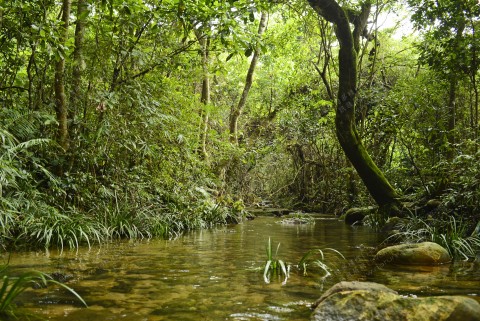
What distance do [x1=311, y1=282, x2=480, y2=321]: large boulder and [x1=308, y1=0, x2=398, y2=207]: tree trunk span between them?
762cm

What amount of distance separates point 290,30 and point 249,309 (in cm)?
1371

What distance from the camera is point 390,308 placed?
8.74 feet

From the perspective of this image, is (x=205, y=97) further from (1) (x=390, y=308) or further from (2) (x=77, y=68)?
(1) (x=390, y=308)

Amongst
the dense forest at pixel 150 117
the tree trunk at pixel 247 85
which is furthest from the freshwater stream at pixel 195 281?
the tree trunk at pixel 247 85

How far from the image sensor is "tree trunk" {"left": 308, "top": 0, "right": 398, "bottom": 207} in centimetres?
984

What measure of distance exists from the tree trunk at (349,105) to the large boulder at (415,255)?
4.91m

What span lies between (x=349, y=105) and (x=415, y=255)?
5550 mm

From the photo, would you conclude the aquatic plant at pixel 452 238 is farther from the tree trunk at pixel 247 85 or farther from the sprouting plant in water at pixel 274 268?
the tree trunk at pixel 247 85

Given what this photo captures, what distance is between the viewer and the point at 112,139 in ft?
23.9

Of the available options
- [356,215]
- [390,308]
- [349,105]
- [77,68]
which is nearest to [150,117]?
[77,68]

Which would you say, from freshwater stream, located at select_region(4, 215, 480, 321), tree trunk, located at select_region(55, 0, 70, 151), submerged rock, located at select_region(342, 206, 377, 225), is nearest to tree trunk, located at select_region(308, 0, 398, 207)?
submerged rock, located at select_region(342, 206, 377, 225)

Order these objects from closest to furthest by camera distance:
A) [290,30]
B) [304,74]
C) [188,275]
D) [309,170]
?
1. [188,275]
2. [290,30]
3. [304,74]
4. [309,170]

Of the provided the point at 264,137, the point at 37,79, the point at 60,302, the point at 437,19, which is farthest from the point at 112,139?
the point at 264,137

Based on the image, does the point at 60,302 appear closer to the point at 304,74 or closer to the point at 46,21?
the point at 46,21
